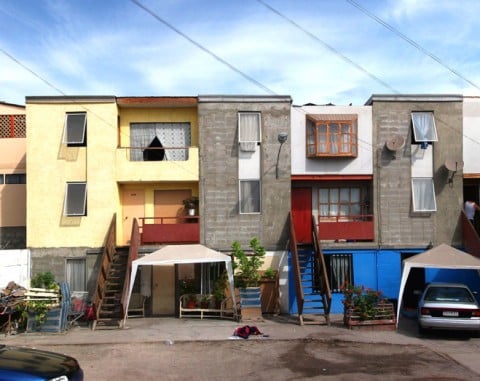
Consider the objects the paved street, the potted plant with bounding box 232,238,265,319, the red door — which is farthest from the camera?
the red door

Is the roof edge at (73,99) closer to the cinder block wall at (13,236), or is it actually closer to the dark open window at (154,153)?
the dark open window at (154,153)

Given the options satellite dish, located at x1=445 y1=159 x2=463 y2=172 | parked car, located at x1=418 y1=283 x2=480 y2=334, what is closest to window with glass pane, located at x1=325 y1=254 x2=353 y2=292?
satellite dish, located at x1=445 y1=159 x2=463 y2=172

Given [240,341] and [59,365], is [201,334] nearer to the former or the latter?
[240,341]

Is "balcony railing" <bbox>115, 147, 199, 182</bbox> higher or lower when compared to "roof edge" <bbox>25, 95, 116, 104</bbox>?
lower

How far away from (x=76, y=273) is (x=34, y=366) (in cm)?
1219

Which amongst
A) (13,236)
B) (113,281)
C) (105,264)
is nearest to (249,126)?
(105,264)

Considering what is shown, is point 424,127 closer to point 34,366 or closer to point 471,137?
point 471,137

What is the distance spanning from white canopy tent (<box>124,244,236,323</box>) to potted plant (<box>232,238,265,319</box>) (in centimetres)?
46

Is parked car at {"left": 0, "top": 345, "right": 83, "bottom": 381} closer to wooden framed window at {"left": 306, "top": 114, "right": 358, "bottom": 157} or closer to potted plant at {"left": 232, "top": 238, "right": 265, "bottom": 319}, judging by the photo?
potted plant at {"left": 232, "top": 238, "right": 265, "bottom": 319}

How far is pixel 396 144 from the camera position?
2053 centimetres

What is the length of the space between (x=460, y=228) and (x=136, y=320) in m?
12.2

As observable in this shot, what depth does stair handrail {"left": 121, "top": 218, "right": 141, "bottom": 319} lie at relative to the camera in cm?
1716

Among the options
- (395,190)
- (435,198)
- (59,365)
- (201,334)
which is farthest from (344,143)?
(59,365)

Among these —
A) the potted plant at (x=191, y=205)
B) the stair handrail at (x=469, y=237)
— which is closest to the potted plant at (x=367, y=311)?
the stair handrail at (x=469, y=237)
